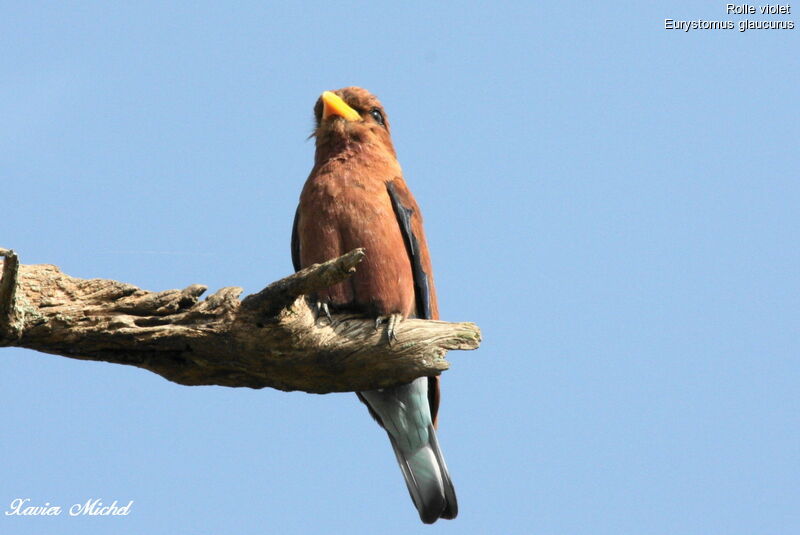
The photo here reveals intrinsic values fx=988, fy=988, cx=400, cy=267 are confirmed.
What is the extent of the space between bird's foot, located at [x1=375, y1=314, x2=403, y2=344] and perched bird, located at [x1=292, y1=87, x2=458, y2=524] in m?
0.01

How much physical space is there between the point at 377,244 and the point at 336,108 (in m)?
1.36

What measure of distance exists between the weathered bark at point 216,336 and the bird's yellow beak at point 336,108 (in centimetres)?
199

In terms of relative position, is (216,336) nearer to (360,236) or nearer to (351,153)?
(360,236)

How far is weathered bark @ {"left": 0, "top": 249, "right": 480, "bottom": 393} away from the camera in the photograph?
20.6ft

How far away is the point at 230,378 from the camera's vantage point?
263 inches

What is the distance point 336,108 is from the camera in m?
7.93

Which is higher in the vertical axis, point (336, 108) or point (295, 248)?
point (336, 108)

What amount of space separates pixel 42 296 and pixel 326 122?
270 centimetres

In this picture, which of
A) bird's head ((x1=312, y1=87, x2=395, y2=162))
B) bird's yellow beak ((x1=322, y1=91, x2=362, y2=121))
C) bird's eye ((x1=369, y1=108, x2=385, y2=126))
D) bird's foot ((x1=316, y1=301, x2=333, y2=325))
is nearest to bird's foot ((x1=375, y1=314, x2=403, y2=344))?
bird's foot ((x1=316, y1=301, x2=333, y2=325))

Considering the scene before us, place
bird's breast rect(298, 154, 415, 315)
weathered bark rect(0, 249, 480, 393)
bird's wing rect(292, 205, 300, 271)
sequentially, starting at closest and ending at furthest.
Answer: weathered bark rect(0, 249, 480, 393)
bird's breast rect(298, 154, 415, 315)
bird's wing rect(292, 205, 300, 271)

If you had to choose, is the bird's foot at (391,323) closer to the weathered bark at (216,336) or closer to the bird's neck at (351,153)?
the weathered bark at (216,336)

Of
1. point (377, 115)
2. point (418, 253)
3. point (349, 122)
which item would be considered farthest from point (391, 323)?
point (377, 115)

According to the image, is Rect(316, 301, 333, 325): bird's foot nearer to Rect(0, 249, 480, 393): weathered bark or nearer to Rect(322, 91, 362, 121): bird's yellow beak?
Rect(0, 249, 480, 393): weathered bark

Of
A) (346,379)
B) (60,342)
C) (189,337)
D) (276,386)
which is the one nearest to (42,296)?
(60,342)
